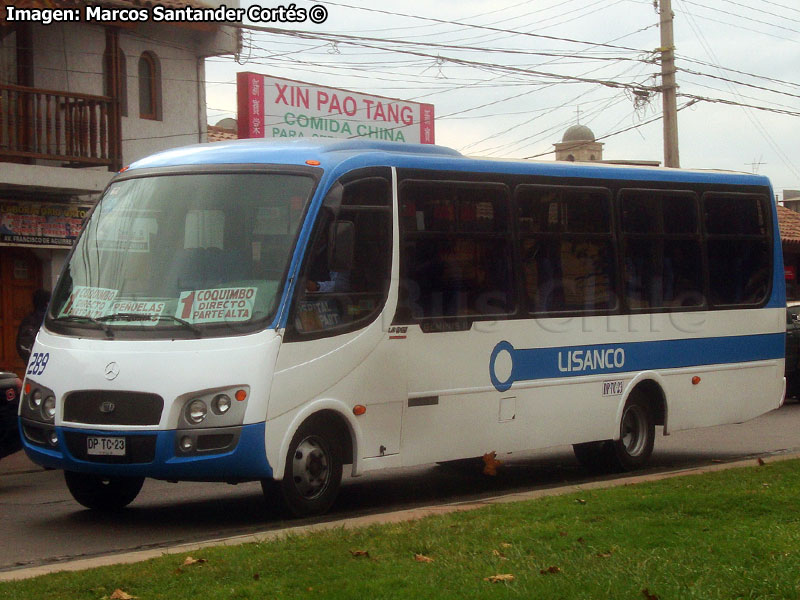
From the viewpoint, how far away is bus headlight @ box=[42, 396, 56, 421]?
9.30m

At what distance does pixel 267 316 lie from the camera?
30.0 ft

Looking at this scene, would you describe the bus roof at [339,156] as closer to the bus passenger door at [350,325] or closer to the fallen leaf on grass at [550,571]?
the bus passenger door at [350,325]

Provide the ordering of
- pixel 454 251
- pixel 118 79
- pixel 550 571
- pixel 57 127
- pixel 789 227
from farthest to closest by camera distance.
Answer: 1. pixel 789 227
2. pixel 118 79
3. pixel 57 127
4. pixel 454 251
5. pixel 550 571

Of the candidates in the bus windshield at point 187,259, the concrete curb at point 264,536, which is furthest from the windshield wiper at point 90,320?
the concrete curb at point 264,536

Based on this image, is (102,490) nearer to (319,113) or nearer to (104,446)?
(104,446)

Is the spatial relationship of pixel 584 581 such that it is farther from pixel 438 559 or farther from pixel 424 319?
pixel 424 319

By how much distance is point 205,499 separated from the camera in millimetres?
11062

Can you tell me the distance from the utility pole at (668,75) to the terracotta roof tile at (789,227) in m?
7.62

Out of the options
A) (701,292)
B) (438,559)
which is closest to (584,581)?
(438,559)

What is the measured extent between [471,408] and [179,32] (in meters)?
14.6

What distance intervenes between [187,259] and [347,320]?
4.12 ft

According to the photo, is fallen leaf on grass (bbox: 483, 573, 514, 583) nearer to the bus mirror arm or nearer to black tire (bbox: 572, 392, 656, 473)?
the bus mirror arm

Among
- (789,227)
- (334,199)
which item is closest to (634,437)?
(334,199)

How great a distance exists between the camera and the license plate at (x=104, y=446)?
8.96 metres
